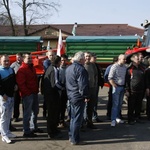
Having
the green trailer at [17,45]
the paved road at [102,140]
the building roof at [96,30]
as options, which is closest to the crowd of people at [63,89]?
the paved road at [102,140]

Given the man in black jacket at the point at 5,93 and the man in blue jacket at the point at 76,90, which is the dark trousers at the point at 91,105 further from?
the man in black jacket at the point at 5,93

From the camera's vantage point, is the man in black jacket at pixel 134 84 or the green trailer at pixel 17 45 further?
the green trailer at pixel 17 45

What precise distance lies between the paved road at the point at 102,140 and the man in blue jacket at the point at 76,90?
0.34m

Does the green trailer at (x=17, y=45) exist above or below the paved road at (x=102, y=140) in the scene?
above

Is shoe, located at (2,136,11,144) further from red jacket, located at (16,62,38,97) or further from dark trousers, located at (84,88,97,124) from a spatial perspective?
dark trousers, located at (84,88,97,124)

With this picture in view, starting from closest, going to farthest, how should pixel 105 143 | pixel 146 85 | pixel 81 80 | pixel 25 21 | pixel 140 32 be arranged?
1. pixel 81 80
2. pixel 105 143
3. pixel 146 85
4. pixel 25 21
5. pixel 140 32

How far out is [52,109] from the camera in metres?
6.27

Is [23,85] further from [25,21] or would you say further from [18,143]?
[25,21]

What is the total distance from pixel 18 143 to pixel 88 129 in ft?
6.10

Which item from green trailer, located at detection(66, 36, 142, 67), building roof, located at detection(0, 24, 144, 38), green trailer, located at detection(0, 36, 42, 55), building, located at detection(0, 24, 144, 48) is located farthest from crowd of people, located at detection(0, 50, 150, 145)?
building roof, located at detection(0, 24, 144, 38)

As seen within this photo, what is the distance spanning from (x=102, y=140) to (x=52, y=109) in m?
1.26

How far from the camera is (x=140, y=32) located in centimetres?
4741

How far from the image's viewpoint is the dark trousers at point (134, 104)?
7586 millimetres

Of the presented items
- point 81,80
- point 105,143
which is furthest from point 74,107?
point 105,143
